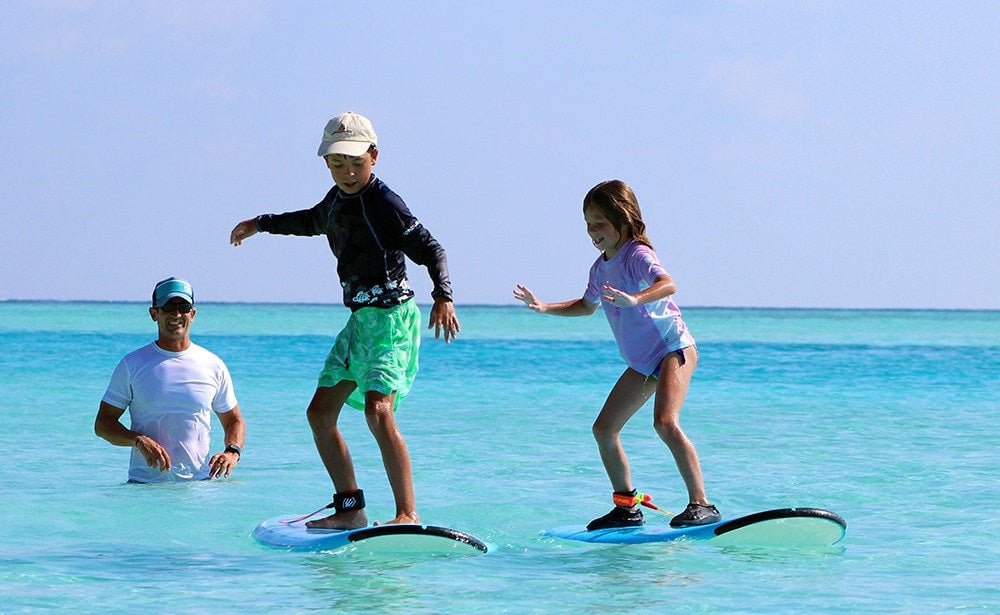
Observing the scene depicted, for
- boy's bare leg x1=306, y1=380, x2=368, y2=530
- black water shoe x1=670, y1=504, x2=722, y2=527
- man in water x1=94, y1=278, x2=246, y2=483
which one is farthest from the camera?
man in water x1=94, y1=278, x2=246, y2=483

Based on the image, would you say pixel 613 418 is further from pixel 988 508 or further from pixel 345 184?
pixel 988 508

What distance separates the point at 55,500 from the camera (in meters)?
7.46

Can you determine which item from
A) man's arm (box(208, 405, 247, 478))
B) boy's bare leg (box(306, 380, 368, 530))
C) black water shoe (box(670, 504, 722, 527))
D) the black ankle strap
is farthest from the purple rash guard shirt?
man's arm (box(208, 405, 247, 478))

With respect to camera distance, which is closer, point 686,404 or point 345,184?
point 345,184

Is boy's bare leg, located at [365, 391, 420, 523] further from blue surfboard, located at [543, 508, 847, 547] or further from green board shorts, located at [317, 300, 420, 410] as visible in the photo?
blue surfboard, located at [543, 508, 847, 547]

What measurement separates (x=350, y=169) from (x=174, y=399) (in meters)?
1.93

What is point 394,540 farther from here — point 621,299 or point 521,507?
point 521,507

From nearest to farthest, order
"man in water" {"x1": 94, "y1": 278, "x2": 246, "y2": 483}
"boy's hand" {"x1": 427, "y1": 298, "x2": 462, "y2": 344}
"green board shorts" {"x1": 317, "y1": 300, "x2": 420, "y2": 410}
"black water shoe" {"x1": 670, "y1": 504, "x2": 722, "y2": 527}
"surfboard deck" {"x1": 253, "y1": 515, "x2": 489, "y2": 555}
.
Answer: "boy's hand" {"x1": 427, "y1": 298, "x2": 462, "y2": 344} < "surfboard deck" {"x1": 253, "y1": 515, "x2": 489, "y2": 555} < "green board shorts" {"x1": 317, "y1": 300, "x2": 420, "y2": 410} < "black water shoe" {"x1": 670, "y1": 504, "x2": 722, "y2": 527} < "man in water" {"x1": 94, "y1": 278, "x2": 246, "y2": 483}

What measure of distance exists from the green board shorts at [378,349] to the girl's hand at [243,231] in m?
0.69

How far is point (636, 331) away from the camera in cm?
613

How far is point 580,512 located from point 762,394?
36.1ft

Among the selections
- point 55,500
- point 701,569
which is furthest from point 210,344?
point 701,569

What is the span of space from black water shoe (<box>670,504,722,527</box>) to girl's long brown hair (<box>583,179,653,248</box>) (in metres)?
1.21

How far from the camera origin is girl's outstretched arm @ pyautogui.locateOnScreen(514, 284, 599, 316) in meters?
5.95
